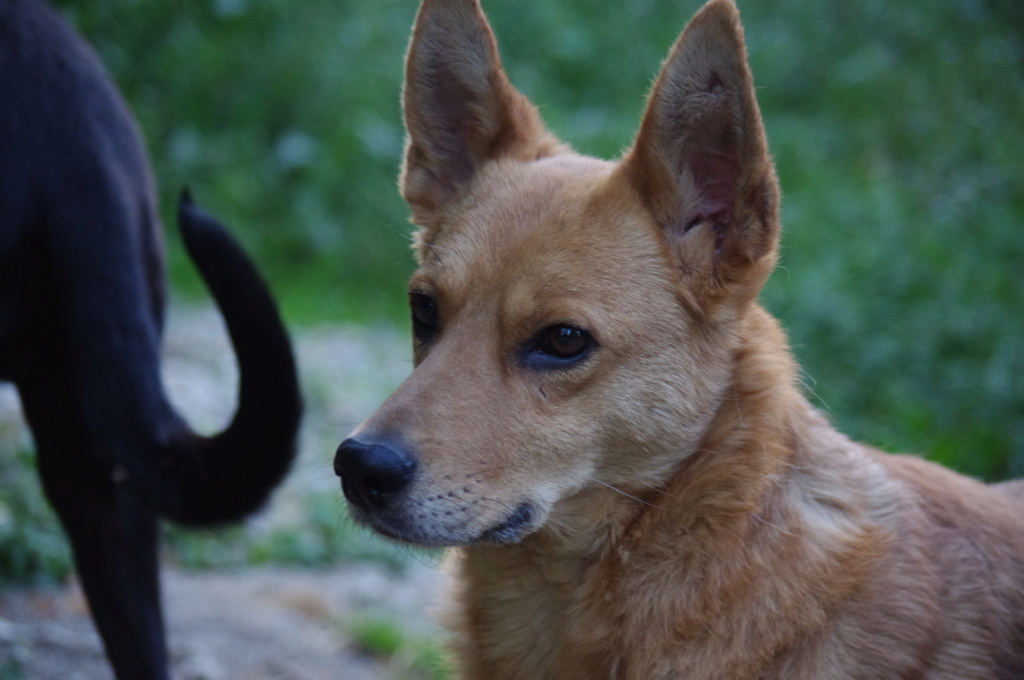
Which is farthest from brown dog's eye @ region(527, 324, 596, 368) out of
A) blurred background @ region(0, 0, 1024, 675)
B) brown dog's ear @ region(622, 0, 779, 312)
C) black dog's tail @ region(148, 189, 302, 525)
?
blurred background @ region(0, 0, 1024, 675)

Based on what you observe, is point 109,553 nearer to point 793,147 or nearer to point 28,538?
point 28,538

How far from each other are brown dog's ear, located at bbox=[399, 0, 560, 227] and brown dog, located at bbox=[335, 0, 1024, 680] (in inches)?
13.4

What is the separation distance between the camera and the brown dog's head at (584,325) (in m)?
2.59

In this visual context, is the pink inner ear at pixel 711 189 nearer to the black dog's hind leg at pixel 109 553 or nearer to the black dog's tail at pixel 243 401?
the black dog's tail at pixel 243 401

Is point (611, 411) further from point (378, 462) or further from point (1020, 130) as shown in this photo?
point (1020, 130)

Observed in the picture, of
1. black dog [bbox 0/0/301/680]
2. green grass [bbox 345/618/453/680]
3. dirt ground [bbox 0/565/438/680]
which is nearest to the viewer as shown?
black dog [bbox 0/0/301/680]

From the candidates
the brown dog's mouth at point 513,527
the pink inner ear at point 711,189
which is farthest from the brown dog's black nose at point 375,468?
the pink inner ear at point 711,189

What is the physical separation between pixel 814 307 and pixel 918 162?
312cm

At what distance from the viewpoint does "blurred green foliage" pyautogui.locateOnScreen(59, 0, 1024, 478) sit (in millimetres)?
6883

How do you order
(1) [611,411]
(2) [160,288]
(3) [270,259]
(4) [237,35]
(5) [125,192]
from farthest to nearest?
(4) [237,35], (3) [270,259], (2) [160,288], (5) [125,192], (1) [611,411]

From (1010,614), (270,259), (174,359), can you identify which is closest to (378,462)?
(1010,614)

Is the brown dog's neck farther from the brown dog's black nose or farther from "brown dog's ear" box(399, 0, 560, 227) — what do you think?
"brown dog's ear" box(399, 0, 560, 227)

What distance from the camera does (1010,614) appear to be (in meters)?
2.79

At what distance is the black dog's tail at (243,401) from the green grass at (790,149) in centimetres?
230
